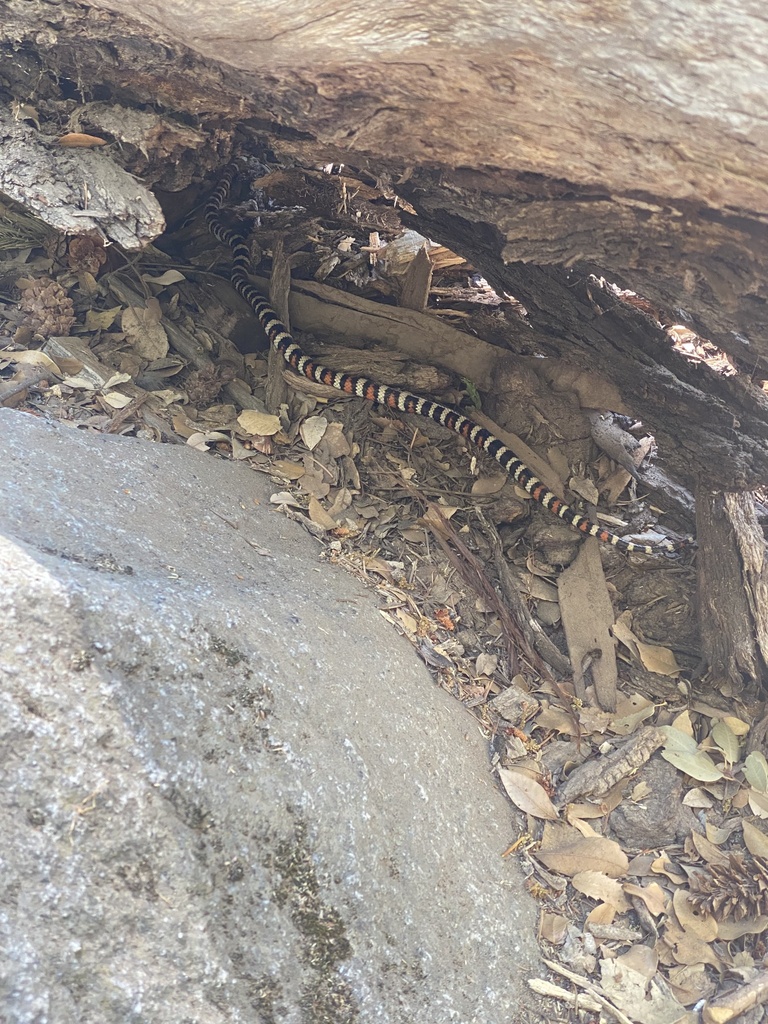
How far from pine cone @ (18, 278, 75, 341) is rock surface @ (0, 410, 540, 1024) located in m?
1.33

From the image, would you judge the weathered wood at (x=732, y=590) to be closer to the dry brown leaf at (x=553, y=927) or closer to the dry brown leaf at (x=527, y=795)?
the dry brown leaf at (x=527, y=795)

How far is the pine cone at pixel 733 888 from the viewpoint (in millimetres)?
2715

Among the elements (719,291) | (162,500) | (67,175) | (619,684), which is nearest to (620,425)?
(619,684)

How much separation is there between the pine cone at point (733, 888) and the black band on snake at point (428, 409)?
168cm

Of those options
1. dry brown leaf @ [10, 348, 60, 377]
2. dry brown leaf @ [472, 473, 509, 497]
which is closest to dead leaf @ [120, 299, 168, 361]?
dry brown leaf @ [10, 348, 60, 377]

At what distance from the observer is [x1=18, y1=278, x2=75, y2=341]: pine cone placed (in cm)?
390

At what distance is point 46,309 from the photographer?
155 inches

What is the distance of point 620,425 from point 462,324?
1221 millimetres

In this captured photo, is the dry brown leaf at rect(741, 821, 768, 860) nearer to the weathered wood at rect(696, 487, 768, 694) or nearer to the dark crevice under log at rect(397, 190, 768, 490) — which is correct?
the weathered wood at rect(696, 487, 768, 694)

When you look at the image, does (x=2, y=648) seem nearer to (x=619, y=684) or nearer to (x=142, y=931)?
(x=142, y=931)

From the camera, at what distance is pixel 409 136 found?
7.64 ft

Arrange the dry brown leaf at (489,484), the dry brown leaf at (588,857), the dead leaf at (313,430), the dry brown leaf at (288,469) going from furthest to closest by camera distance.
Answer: the dry brown leaf at (489,484) < the dead leaf at (313,430) < the dry brown leaf at (288,469) < the dry brown leaf at (588,857)

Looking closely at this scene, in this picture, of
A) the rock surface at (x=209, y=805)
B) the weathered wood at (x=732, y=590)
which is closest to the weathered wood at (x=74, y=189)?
the rock surface at (x=209, y=805)

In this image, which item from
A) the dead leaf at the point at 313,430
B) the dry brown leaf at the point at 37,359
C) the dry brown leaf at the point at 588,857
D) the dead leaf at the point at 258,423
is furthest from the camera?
the dead leaf at the point at 313,430
